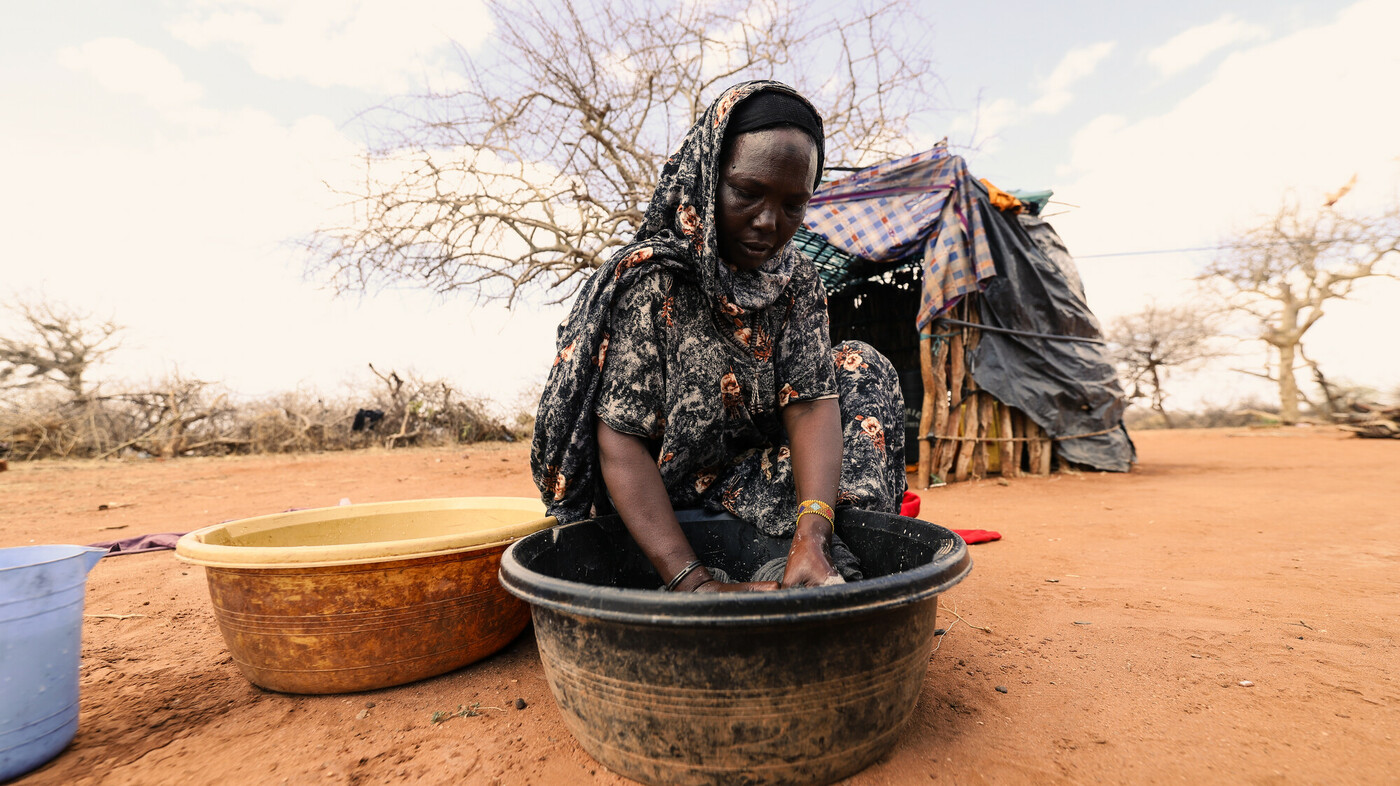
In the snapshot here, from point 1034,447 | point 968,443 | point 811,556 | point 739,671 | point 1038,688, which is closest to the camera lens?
point 739,671

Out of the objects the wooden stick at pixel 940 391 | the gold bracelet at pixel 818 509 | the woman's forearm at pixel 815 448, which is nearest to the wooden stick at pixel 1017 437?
the wooden stick at pixel 940 391

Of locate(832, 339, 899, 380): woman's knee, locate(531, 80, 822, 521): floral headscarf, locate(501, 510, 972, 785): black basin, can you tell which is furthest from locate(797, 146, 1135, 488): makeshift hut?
locate(501, 510, 972, 785): black basin

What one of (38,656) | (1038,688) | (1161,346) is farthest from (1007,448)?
(1161,346)

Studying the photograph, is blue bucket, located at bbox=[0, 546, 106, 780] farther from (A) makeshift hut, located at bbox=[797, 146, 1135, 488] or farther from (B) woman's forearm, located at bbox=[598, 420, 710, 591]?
(A) makeshift hut, located at bbox=[797, 146, 1135, 488]

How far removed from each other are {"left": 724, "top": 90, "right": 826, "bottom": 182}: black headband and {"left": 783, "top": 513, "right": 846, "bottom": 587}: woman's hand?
839 millimetres

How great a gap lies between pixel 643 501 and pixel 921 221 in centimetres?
439

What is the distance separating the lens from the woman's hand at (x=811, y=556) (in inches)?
47.3

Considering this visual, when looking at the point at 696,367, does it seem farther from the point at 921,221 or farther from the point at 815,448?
the point at 921,221

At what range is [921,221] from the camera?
4.93m

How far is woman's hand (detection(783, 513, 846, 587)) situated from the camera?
1202 mm

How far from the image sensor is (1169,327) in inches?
687

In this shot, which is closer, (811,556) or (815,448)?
(811,556)

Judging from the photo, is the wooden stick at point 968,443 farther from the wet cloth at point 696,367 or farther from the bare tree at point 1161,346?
the bare tree at point 1161,346

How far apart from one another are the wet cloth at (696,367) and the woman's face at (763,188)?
40mm
